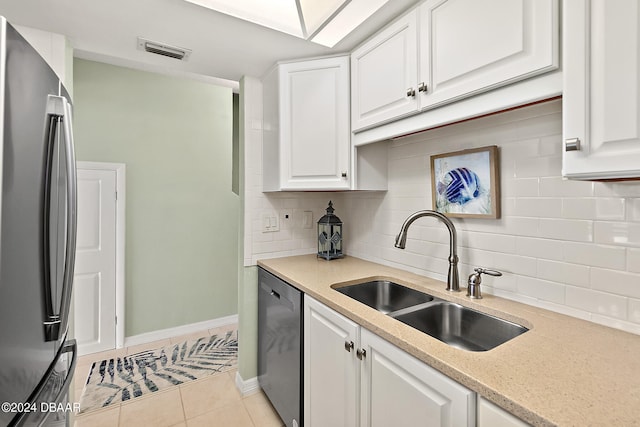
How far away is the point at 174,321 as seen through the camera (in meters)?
2.99

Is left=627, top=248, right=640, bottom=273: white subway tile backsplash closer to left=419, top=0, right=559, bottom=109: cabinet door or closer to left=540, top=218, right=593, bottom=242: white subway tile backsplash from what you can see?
left=540, top=218, right=593, bottom=242: white subway tile backsplash

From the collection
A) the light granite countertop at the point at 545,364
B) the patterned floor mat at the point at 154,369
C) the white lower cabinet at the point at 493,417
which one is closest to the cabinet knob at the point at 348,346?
the light granite countertop at the point at 545,364

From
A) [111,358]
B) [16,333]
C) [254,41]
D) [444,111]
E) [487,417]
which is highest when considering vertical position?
[254,41]

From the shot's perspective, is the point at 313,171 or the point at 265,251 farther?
the point at 265,251

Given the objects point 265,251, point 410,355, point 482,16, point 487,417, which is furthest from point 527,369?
point 265,251

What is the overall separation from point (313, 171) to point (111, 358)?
7.73 feet

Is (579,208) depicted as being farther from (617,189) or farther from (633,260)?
(633,260)

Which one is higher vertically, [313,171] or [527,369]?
[313,171]

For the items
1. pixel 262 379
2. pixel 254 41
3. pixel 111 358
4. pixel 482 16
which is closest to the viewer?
pixel 482 16

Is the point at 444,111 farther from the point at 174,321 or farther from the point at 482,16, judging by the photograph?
the point at 174,321

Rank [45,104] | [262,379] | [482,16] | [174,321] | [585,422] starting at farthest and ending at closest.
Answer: [174,321] → [262,379] → [482,16] → [45,104] → [585,422]

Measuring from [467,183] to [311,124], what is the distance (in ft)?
3.09

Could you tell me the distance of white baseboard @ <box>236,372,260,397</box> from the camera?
2.09 metres

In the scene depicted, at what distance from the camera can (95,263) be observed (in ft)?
8.64
